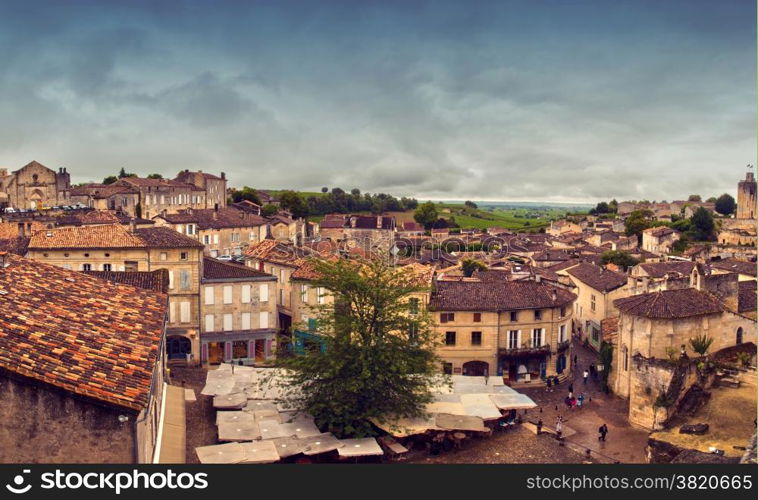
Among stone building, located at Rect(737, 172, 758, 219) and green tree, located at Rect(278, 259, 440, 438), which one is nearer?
green tree, located at Rect(278, 259, 440, 438)

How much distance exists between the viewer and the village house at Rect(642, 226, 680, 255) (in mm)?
121825

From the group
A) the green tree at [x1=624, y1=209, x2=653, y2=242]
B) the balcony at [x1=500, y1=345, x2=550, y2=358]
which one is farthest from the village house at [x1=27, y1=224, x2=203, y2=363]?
the green tree at [x1=624, y1=209, x2=653, y2=242]

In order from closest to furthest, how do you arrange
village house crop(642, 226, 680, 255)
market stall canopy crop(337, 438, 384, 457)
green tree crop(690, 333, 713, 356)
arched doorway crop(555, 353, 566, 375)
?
market stall canopy crop(337, 438, 384, 457) < green tree crop(690, 333, 713, 356) < arched doorway crop(555, 353, 566, 375) < village house crop(642, 226, 680, 255)

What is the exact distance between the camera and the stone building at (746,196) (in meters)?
161

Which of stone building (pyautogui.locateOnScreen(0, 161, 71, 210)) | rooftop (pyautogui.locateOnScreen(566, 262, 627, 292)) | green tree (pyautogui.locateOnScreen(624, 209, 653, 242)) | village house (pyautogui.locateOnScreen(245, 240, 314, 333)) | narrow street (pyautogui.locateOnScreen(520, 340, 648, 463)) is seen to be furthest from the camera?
green tree (pyautogui.locateOnScreen(624, 209, 653, 242))

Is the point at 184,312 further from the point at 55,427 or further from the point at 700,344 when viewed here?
the point at 55,427

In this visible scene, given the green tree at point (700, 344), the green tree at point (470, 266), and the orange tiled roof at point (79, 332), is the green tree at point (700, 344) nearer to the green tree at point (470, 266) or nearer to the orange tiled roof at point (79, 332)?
the orange tiled roof at point (79, 332)

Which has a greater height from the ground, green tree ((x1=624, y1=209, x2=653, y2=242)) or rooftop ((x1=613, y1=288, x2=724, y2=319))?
green tree ((x1=624, y1=209, x2=653, y2=242))

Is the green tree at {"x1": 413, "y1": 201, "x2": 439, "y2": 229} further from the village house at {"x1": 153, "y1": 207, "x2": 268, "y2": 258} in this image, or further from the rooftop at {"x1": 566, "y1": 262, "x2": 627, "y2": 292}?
the rooftop at {"x1": 566, "y1": 262, "x2": 627, "y2": 292}

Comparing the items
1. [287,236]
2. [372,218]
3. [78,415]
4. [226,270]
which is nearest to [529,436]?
[226,270]

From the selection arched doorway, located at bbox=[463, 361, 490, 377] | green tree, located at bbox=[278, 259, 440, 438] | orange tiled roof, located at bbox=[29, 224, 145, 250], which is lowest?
arched doorway, located at bbox=[463, 361, 490, 377]

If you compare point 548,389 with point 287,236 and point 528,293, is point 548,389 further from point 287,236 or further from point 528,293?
point 287,236

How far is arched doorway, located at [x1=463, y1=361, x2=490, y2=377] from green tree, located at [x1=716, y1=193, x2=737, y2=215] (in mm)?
161392

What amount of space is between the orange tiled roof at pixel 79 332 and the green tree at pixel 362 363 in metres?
13.7
